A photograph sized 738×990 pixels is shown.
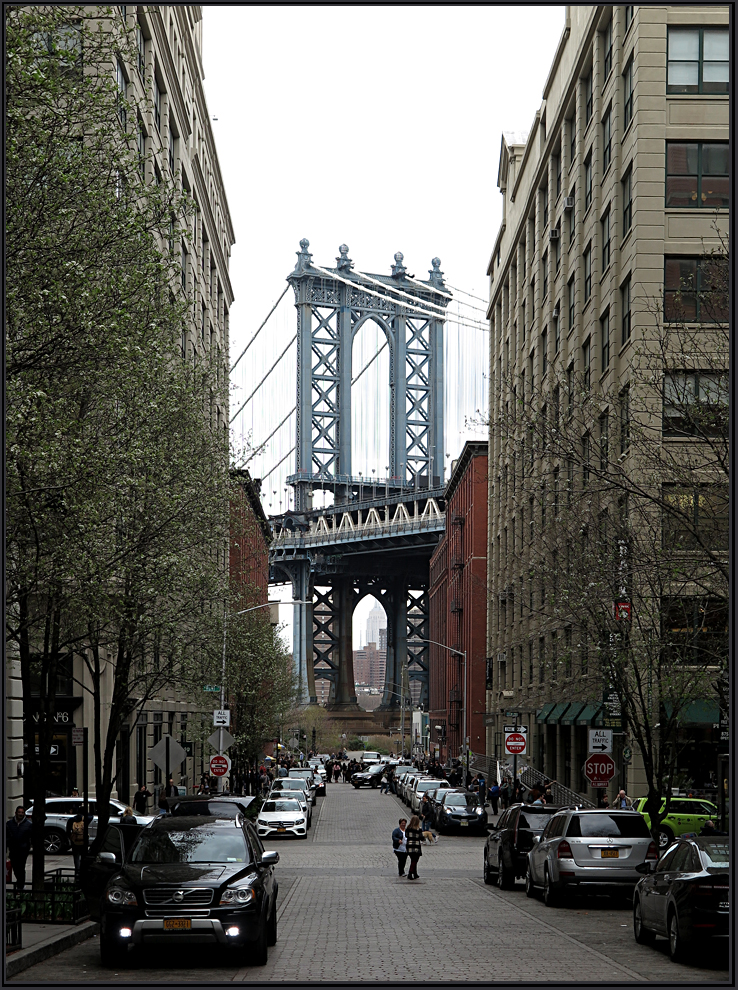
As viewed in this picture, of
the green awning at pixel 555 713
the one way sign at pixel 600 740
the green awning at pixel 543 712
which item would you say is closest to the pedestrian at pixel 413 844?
the one way sign at pixel 600 740

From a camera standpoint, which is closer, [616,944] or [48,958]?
[48,958]

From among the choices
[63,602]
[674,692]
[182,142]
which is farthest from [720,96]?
[63,602]

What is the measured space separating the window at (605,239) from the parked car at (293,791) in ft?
67.3

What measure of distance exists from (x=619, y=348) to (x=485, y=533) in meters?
51.5

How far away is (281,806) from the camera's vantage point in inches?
1821

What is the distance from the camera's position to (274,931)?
54.1 feet

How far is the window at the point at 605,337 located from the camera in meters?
43.1

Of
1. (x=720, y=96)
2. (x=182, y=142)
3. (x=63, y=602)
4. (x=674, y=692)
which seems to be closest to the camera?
(x=63, y=602)

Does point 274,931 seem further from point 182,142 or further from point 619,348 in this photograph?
point 182,142

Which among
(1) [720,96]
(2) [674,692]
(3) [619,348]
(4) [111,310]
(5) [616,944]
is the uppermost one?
(1) [720,96]

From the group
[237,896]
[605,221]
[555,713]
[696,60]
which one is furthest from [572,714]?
[237,896]

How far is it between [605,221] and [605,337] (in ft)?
12.2

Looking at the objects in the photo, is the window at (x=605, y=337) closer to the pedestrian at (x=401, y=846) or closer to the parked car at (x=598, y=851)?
the pedestrian at (x=401, y=846)

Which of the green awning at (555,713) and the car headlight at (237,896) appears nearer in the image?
the car headlight at (237,896)
